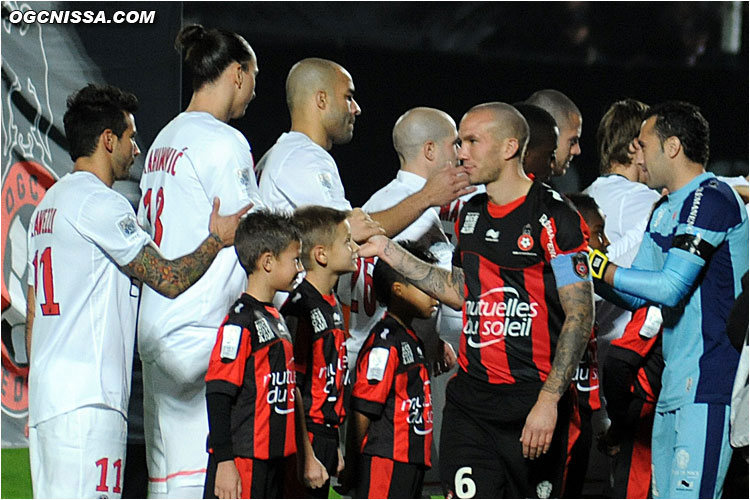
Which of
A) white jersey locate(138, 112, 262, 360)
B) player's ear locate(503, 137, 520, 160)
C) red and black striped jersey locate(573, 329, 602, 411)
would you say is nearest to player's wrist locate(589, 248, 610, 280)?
player's ear locate(503, 137, 520, 160)

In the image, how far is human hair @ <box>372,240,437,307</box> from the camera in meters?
4.29

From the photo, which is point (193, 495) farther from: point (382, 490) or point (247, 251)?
point (247, 251)

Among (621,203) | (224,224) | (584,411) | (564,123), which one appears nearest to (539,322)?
(584,411)

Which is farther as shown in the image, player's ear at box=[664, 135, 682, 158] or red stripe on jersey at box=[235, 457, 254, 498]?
player's ear at box=[664, 135, 682, 158]

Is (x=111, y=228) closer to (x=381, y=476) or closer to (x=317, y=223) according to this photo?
(x=317, y=223)

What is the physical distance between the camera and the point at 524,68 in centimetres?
764

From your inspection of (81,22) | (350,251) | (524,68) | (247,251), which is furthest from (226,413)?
(524,68)

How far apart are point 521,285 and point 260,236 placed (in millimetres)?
909

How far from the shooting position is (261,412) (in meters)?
3.44

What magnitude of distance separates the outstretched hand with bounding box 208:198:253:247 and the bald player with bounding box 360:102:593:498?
45cm

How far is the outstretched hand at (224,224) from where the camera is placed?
3594mm

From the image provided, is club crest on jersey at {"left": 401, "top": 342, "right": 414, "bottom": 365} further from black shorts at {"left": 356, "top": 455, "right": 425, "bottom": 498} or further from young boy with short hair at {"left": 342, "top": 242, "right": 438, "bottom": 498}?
black shorts at {"left": 356, "top": 455, "right": 425, "bottom": 498}

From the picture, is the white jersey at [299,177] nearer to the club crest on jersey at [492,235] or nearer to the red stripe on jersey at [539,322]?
the club crest on jersey at [492,235]

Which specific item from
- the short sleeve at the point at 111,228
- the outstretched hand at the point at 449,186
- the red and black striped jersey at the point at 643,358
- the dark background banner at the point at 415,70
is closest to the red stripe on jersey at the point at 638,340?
the red and black striped jersey at the point at 643,358
